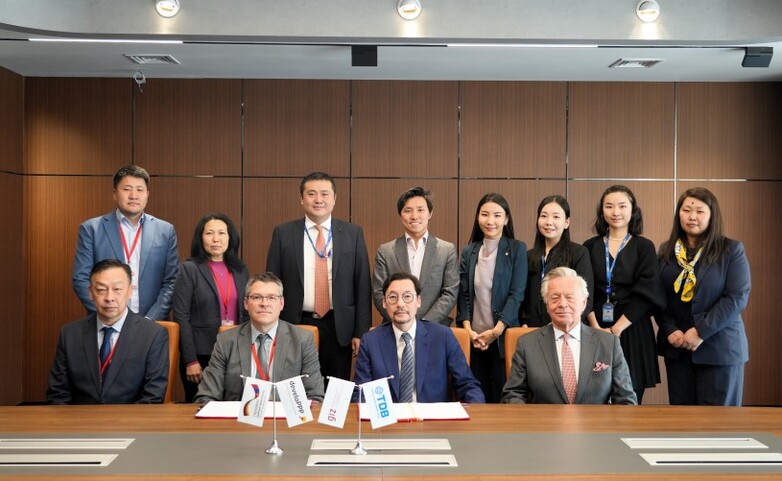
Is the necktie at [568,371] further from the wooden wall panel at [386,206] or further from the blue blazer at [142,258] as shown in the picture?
the wooden wall panel at [386,206]

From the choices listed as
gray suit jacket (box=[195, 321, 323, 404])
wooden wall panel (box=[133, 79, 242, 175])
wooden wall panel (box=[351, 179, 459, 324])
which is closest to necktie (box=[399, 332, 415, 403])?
gray suit jacket (box=[195, 321, 323, 404])

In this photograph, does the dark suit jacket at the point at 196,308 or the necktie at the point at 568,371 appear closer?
the necktie at the point at 568,371

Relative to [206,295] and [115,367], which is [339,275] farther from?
[115,367]

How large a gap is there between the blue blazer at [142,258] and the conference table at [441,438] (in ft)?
6.36

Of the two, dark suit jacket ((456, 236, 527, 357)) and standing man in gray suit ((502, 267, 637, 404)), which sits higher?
dark suit jacket ((456, 236, 527, 357))

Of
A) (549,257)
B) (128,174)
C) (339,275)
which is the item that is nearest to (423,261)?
(339,275)

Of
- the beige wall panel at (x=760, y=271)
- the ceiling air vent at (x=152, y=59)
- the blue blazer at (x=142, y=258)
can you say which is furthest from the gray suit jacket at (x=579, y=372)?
the beige wall panel at (x=760, y=271)

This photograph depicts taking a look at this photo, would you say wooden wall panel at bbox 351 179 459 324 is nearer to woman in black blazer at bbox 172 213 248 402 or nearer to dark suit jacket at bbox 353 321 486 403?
woman in black blazer at bbox 172 213 248 402

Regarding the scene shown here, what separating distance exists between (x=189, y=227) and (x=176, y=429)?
467 cm

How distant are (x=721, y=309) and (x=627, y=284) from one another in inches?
22.9

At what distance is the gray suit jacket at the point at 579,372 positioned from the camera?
3.60 metres

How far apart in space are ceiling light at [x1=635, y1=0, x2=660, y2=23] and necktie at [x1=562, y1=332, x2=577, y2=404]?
307cm

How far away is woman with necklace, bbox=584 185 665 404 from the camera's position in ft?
16.1

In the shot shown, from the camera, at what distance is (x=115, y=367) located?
3.81 metres
